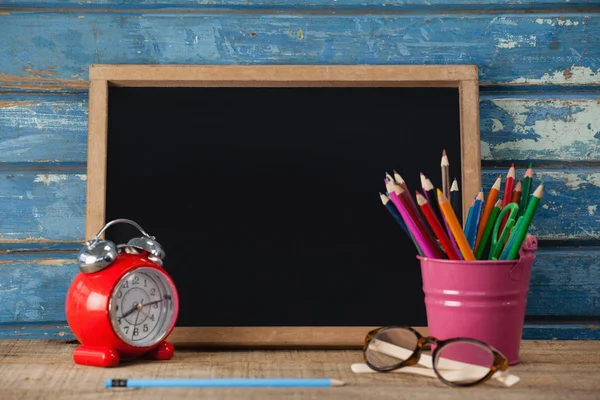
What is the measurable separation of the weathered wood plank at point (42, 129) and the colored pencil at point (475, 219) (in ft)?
2.20

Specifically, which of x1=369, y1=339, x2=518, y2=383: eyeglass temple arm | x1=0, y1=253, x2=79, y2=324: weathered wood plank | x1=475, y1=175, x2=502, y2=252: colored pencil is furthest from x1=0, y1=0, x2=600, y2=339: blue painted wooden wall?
x1=369, y1=339, x2=518, y2=383: eyeglass temple arm

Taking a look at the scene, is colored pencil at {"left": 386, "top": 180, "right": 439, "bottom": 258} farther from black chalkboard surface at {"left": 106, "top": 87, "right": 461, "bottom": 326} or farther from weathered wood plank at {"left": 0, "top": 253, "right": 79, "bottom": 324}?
weathered wood plank at {"left": 0, "top": 253, "right": 79, "bottom": 324}

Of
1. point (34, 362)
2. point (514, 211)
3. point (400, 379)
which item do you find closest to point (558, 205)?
point (514, 211)

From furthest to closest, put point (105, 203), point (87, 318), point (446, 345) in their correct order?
point (105, 203)
point (87, 318)
point (446, 345)

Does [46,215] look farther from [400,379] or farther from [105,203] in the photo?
[400,379]

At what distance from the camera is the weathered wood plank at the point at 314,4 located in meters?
1.16

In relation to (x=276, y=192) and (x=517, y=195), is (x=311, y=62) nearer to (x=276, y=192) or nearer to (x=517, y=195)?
(x=276, y=192)

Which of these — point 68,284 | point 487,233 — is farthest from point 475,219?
point 68,284

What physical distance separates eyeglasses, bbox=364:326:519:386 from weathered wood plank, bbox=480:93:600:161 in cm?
45

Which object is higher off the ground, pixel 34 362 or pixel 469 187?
pixel 469 187

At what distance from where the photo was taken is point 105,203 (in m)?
1.08

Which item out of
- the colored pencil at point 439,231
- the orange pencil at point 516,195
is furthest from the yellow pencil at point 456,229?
the orange pencil at point 516,195

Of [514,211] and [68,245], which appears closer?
[514,211]

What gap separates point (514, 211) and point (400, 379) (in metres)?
0.28
